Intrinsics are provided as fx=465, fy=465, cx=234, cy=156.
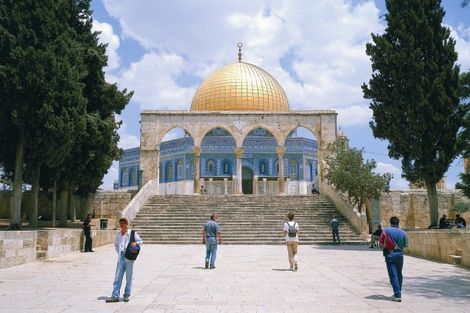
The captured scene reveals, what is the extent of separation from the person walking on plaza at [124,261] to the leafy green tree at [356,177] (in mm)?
14930

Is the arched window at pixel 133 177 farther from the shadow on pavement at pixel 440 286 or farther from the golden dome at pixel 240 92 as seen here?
the shadow on pavement at pixel 440 286

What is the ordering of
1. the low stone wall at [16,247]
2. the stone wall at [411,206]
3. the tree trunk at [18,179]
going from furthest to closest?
the stone wall at [411,206], the tree trunk at [18,179], the low stone wall at [16,247]

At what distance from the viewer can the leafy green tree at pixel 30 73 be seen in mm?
13617

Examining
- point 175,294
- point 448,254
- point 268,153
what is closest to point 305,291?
point 175,294

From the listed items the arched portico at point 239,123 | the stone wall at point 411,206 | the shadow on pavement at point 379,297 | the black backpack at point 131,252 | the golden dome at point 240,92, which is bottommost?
the shadow on pavement at point 379,297

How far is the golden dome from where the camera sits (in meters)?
34.4

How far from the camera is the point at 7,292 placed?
6246mm

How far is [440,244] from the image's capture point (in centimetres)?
1123

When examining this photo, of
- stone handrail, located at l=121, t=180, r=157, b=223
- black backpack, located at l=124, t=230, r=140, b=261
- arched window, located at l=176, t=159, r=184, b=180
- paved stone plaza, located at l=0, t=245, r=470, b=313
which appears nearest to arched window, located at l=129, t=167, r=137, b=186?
arched window, located at l=176, t=159, r=184, b=180

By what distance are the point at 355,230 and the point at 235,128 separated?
1021 centimetres

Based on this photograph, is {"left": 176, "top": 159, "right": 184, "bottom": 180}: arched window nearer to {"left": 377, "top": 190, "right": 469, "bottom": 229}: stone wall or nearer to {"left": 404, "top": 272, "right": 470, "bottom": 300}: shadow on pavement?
{"left": 377, "top": 190, "right": 469, "bottom": 229}: stone wall

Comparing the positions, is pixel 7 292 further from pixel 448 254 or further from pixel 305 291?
pixel 448 254

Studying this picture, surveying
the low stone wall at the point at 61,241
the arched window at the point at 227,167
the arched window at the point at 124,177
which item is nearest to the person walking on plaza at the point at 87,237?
the low stone wall at the point at 61,241

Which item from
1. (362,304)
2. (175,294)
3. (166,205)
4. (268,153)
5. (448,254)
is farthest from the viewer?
(268,153)
